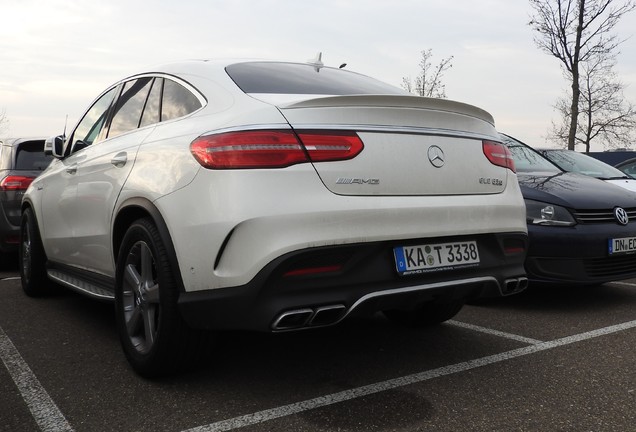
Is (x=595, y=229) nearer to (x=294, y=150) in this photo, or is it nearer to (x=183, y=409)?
(x=294, y=150)

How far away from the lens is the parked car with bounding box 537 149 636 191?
6.36m

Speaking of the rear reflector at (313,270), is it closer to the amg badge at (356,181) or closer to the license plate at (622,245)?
the amg badge at (356,181)

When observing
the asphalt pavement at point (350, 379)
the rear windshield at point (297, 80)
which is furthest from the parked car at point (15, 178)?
the rear windshield at point (297, 80)

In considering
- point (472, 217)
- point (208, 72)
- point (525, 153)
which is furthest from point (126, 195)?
point (525, 153)

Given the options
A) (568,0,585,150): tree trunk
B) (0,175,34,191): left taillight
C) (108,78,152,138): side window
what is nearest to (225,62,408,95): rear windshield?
(108,78,152,138): side window

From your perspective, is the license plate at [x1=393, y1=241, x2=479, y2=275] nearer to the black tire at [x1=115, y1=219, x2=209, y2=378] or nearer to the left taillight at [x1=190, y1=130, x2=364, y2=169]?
the left taillight at [x1=190, y1=130, x2=364, y2=169]

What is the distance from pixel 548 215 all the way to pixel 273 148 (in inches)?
108

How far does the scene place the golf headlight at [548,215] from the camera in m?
4.45

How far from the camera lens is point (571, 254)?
4375mm

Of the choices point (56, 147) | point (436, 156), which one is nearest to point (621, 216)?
point (436, 156)

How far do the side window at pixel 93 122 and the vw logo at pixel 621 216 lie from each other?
3.70 metres

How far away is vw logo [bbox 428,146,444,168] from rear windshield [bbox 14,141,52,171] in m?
5.07

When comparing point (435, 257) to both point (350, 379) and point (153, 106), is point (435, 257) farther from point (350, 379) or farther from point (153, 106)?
point (153, 106)

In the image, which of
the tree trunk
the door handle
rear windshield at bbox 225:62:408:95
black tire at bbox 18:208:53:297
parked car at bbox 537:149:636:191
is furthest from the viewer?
the tree trunk
